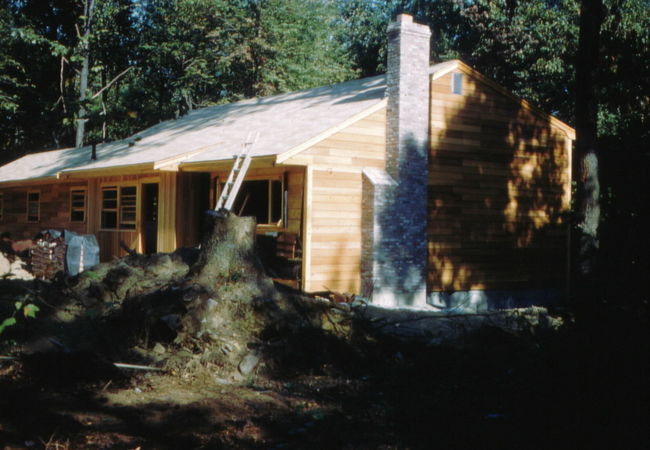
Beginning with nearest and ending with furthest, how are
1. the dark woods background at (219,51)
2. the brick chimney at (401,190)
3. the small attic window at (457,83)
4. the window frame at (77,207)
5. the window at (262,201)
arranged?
1. the brick chimney at (401,190)
2. the window at (262,201)
3. the small attic window at (457,83)
4. the window frame at (77,207)
5. the dark woods background at (219,51)

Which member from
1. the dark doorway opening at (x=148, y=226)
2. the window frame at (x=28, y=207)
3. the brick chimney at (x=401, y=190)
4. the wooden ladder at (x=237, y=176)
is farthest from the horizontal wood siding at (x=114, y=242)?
the brick chimney at (x=401, y=190)

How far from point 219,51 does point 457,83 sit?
21.7 metres

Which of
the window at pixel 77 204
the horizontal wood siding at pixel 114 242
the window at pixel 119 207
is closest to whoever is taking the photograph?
the horizontal wood siding at pixel 114 242

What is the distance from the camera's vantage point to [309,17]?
3847 centimetres

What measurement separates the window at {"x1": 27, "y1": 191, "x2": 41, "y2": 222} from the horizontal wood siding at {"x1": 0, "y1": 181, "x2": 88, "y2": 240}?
0.14 m

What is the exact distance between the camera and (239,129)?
672 inches

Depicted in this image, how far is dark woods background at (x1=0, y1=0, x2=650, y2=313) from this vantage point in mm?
27344

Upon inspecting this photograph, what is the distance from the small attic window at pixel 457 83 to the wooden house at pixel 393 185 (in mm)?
24

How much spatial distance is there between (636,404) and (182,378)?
4.22 m

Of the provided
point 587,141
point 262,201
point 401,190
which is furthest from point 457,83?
point 262,201

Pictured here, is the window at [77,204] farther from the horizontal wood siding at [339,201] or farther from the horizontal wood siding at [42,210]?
the horizontal wood siding at [339,201]

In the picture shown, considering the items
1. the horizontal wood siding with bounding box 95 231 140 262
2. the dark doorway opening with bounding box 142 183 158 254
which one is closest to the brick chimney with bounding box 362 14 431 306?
the dark doorway opening with bounding box 142 183 158 254

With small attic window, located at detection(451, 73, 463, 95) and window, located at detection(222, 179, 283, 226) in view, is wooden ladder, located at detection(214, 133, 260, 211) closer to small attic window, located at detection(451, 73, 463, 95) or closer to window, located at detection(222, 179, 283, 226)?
window, located at detection(222, 179, 283, 226)

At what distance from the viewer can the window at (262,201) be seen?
15.0m
